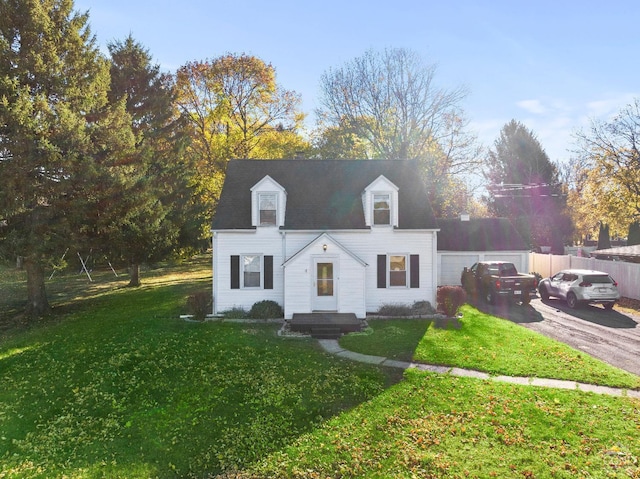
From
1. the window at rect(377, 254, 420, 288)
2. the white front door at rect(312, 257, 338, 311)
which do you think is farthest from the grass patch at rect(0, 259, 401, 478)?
the window at rect(377, 254, 420, 288)

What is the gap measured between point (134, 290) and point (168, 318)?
10027 mm

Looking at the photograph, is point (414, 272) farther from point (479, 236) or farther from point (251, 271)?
point (479, 236)

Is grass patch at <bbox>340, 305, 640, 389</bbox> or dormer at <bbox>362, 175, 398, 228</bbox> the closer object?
grass patch at <bbox>340, 305, 640, 389</bbox>

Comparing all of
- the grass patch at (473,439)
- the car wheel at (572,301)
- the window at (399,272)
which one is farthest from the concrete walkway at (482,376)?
the car wheel at (572,301)

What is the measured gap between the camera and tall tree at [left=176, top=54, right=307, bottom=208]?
34844 millimetres

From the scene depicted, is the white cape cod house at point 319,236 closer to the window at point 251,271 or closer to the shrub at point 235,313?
the window at point 251,271

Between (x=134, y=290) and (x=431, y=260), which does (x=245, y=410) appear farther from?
(x=134, y=290)

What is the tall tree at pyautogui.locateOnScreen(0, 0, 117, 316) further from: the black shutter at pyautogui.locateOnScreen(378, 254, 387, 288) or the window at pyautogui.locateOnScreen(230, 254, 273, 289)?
the black shutter at pyautogui.locateOnScreen(378, 254, 387, 288)

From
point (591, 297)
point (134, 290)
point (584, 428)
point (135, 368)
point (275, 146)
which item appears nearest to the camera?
point (584, 428)

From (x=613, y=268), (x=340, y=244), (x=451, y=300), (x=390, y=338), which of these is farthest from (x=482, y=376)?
(x=613, y=268)

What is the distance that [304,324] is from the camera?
15711 mm

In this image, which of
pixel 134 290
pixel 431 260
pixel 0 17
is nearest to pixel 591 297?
pixel 431 260

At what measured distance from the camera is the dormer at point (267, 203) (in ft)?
60.6

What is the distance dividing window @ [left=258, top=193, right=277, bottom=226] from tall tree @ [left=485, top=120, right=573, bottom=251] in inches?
1425
